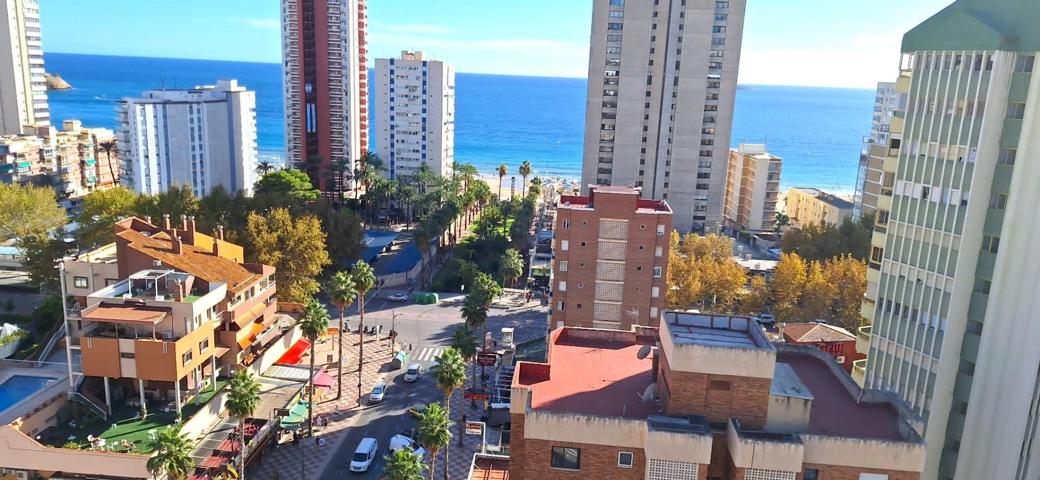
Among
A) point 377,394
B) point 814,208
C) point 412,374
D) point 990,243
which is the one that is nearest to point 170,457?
point 377,394

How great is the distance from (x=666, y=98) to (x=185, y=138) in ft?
237

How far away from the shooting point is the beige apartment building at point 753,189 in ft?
371

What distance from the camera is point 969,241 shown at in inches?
1244

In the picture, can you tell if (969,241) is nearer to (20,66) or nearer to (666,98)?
(666,98)

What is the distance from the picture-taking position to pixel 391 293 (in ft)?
259

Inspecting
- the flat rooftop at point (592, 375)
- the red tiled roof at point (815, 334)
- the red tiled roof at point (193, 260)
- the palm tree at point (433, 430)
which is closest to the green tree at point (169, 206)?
the red tiled roof at point (193, 260)

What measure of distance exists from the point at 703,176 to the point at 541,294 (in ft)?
116

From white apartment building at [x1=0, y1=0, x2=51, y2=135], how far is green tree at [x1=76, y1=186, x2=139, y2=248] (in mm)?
69347

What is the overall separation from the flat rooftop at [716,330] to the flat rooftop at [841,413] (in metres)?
2.80

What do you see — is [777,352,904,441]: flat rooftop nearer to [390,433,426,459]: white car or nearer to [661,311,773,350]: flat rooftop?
[661,311,773,350]: flat rooftop

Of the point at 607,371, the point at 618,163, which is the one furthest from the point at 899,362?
the point at 618,163

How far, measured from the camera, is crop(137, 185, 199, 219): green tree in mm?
75062

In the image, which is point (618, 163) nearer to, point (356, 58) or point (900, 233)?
point (356, 58)

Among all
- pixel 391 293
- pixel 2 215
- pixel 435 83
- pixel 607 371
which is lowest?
pixel 391 293
